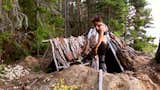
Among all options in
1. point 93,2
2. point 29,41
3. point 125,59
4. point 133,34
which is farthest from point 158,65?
point 133,34

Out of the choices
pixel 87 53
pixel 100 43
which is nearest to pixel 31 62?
pixel 87 53

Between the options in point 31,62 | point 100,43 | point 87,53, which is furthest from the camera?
point 31,62

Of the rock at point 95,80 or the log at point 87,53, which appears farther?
the log at point 87,53

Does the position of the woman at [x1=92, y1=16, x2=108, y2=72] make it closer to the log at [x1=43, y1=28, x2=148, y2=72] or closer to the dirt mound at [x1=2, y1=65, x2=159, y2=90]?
the log at [x1=43, y1=28, x2=148, y2=72]

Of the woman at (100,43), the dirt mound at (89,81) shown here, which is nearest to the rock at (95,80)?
the dirt mound at (89,81)

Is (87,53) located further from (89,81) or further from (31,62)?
(89,81)

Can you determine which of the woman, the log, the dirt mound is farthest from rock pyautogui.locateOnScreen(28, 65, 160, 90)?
→ the log

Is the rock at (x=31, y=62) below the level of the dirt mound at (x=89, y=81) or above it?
below

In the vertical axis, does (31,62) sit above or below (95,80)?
below

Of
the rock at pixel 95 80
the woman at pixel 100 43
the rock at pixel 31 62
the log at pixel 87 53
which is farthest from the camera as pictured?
the rock at pixel 31 62

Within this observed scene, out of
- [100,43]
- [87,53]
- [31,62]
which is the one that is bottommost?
[31,62]

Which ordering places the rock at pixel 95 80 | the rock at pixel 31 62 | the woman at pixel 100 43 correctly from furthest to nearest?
the rock at pixel 31 62, the woman at pixel 100 43, the rock at pixel 95 80

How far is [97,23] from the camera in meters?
11.6

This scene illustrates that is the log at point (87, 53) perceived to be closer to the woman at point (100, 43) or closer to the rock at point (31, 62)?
the woman at point (100, 43)
